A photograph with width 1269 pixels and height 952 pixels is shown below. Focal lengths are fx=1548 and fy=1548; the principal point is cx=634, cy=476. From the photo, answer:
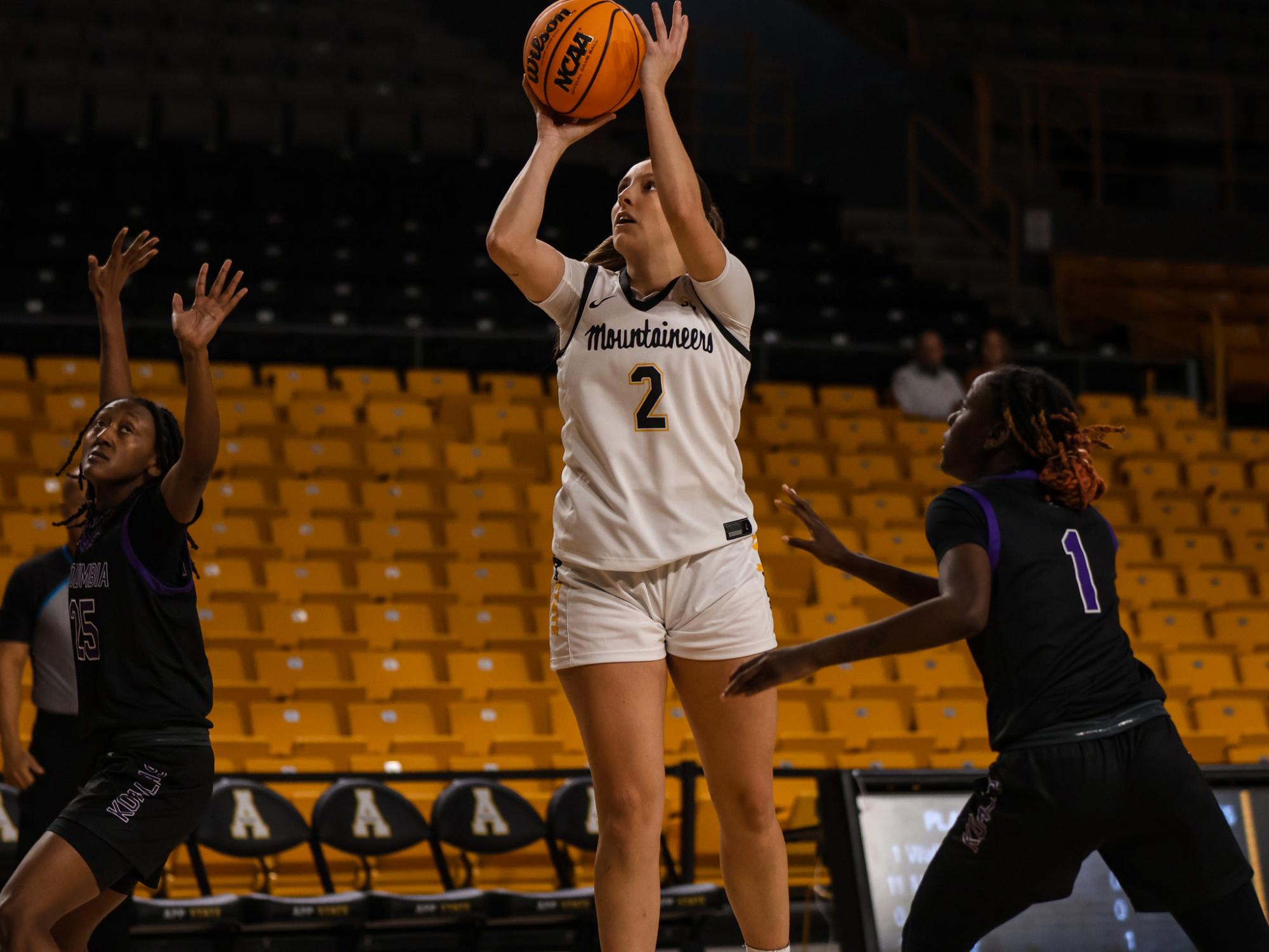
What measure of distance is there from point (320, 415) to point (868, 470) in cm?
352

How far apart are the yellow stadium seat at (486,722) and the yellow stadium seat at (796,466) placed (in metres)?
3.15

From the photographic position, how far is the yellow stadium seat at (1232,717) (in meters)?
7.88

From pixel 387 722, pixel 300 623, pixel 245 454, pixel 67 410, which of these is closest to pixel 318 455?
pixel 245 454

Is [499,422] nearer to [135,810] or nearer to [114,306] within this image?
[114,306]

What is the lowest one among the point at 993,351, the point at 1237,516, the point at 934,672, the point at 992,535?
the point at 992,535

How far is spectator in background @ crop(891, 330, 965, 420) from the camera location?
11.0m

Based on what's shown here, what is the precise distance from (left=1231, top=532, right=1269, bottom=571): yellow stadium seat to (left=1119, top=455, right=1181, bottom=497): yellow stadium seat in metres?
0.58

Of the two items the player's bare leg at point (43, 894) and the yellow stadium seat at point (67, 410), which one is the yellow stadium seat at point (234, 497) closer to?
the yellow stadium seat at point (67, 410)

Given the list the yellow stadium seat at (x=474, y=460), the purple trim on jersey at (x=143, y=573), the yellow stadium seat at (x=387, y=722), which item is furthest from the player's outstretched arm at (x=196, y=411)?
the yellow stadium seat at (x=474, y=460)

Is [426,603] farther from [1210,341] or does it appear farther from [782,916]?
[1210,341]

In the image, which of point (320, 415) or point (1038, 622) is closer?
point (1038, 622)

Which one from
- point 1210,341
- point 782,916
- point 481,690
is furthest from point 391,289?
point 782,916

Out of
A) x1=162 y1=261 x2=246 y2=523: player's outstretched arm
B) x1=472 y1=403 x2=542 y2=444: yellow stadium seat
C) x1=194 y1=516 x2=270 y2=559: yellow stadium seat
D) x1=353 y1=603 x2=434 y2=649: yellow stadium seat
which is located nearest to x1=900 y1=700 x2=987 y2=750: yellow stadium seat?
x1=353 y1=603 x2=434 y2=649: yellow stadium seat

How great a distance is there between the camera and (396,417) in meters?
9.84
